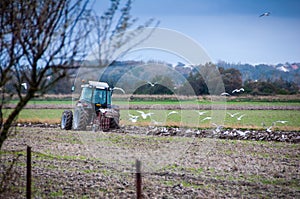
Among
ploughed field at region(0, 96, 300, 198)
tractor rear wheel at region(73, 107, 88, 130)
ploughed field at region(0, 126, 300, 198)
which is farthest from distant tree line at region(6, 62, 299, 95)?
ploughed field at region(0, 126, 300, 198)

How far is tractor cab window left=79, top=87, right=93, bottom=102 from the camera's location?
21922 mm

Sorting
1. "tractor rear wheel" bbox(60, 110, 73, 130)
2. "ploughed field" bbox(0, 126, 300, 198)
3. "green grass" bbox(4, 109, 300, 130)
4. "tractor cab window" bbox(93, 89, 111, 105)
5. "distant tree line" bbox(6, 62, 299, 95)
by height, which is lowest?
"ploughed field" bbox(0, 126, 300, 198)

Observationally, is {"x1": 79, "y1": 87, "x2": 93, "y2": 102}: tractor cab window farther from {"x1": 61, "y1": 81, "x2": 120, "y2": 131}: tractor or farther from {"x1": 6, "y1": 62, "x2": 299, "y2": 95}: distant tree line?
{"x1": 6, "y1": 62, "x2": 299, "y2": 95}: distant tree line

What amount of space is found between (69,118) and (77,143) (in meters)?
5.70

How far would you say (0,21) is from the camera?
579 cm

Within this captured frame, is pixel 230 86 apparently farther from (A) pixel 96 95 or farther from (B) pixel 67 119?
(A) pixel 96 95

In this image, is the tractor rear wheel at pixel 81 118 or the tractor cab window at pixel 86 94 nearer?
the tractor rear wheel at pixel 81 118

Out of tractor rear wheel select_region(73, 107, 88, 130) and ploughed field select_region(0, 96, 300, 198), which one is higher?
tractor rear wheel select_region(73, 107, 88, 130)

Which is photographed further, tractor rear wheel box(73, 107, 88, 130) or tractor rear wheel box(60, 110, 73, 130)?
tractor rear wheel box(60, 110, 73, 130)

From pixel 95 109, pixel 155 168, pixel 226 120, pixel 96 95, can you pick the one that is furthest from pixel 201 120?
pixel 155 168

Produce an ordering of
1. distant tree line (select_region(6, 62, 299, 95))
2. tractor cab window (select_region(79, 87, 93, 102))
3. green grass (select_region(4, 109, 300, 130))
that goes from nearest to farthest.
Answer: tractor cab window (select_region(79, 87, 93, 102)) < green grass (select_region(4, 109, 300, 130)) < distant tree line (select_region(6, 62, 299, 95))

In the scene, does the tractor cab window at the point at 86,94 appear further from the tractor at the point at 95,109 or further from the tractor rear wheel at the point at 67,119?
the tractor rear wheel at the point at 67,119

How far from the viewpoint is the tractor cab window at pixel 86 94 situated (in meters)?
21.9

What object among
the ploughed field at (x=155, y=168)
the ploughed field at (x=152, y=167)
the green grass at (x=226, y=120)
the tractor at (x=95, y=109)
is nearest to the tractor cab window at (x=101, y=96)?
the tractor at (x=95, y=109)
